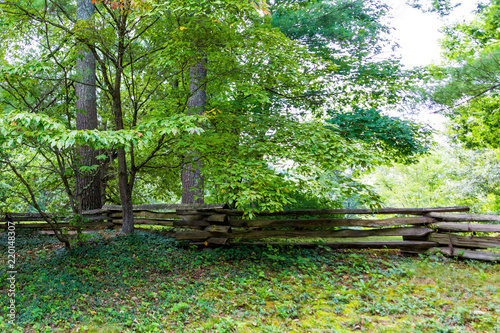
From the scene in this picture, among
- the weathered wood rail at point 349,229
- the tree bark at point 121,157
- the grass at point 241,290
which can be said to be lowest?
the grass at point 241,290

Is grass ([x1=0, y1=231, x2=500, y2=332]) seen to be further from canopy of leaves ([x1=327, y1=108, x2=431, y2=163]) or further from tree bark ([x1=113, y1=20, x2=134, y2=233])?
canopy of leaves ([x1=327, y1=108, x2=431, y2=163])

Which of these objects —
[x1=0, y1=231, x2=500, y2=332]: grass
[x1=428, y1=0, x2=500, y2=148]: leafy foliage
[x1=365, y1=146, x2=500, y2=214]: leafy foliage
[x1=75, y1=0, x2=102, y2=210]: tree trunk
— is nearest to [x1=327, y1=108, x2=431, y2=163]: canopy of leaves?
[x1=365, y1=146, x2=500, y2=214]: leafy foliage

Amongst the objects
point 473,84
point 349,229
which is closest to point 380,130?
point 349,229

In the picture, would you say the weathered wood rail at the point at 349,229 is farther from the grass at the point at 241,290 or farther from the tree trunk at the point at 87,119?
the tree trunk at the point at 87,119

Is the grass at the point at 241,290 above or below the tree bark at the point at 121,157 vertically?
below

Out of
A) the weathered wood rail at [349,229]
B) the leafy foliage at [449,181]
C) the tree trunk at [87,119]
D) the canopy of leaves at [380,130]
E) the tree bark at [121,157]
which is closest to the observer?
the tree bark at [121,157]

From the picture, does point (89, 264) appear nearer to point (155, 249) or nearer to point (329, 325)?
point (155, 249)

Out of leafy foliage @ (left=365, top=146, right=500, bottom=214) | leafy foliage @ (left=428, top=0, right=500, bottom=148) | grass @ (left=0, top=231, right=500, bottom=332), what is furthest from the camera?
leafy foliage @ (left=365, top=146, right=500, bottom=214)

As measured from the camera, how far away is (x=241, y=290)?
5.13 metres

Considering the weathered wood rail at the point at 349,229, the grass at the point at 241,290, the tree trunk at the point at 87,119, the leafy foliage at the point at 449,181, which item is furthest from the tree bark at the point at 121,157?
the leafy foliage at the point at 449,181

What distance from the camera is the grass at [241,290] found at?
392cm

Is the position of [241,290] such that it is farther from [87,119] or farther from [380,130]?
[87,119]

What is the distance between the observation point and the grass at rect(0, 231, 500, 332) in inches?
154

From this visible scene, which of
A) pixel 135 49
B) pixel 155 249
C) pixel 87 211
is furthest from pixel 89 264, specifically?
pixel 135 49
